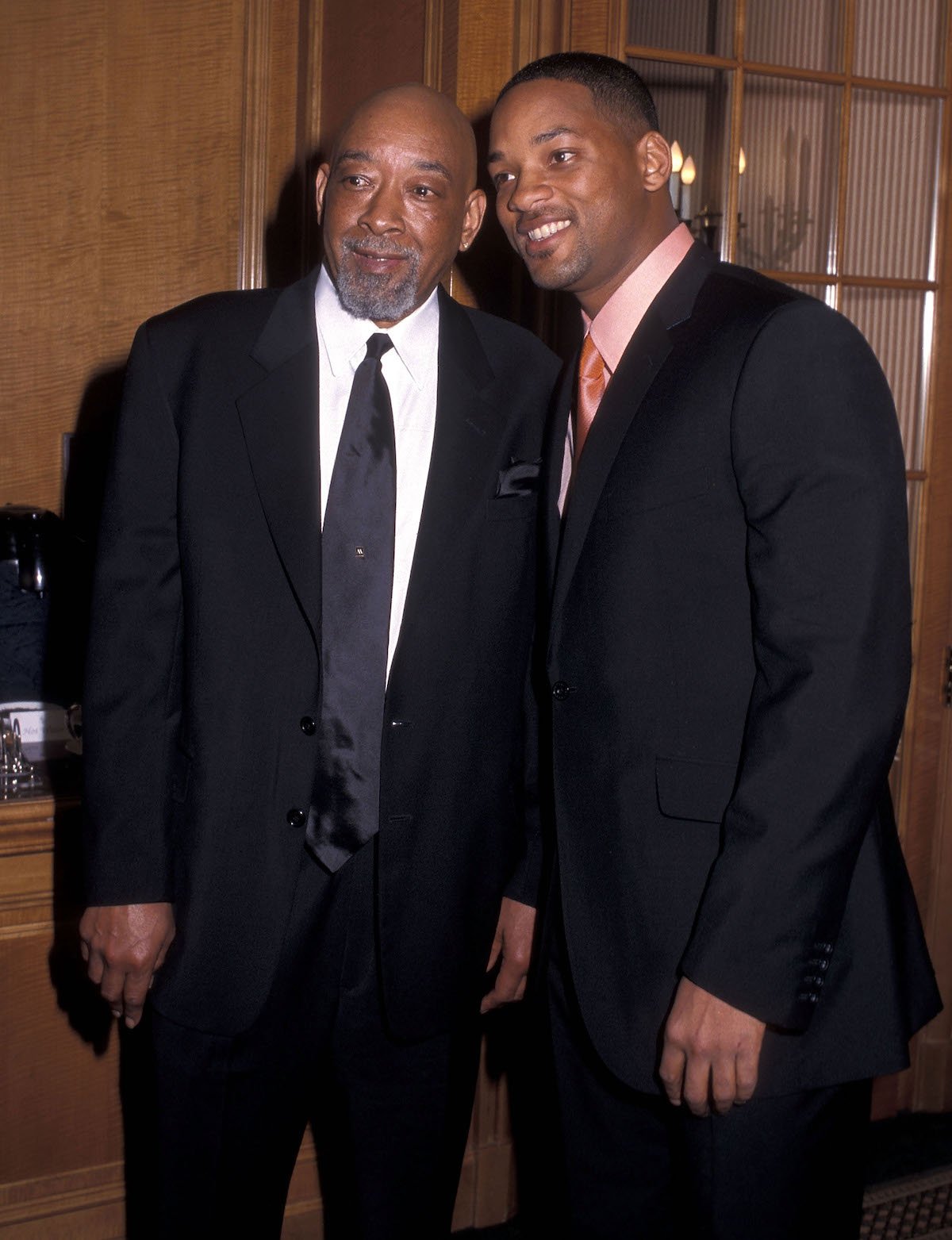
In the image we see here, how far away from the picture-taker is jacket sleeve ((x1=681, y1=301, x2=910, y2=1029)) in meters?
1.17

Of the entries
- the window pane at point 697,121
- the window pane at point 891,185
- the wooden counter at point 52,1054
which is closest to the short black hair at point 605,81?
the window pane at point 697,121

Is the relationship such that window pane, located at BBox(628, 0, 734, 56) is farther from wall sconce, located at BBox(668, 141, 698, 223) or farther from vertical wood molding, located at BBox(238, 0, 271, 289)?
vertical wood molding, located at BBox(238, 0, 271, 289)

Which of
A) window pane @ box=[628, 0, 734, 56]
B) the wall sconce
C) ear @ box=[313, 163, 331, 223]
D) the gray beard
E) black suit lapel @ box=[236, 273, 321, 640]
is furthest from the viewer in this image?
the wall sconce

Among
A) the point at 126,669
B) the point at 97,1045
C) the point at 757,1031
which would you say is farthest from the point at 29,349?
the point at 757,1031

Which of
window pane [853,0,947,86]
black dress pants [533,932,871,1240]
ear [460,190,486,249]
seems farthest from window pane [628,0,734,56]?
black dress pants [533,932,871,1240]

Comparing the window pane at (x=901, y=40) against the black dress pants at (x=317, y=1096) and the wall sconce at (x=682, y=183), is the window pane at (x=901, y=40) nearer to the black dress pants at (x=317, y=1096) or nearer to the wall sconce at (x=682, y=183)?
the wall sconce at (x=682, y=183)

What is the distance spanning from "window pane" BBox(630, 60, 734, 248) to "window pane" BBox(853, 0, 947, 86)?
377 millimetres

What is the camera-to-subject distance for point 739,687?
1.30 meters

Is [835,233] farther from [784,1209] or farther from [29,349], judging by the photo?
[784,1209]

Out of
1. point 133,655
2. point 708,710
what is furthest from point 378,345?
point 708,710

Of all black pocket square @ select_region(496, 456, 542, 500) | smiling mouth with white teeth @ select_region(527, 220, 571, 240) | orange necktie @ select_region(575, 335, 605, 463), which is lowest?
black pocket square @ select_region(496, 456, 542, 500)

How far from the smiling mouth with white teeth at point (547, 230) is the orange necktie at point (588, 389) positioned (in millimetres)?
141

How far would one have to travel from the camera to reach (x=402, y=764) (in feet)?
4.99

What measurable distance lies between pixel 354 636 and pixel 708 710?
47 cm
